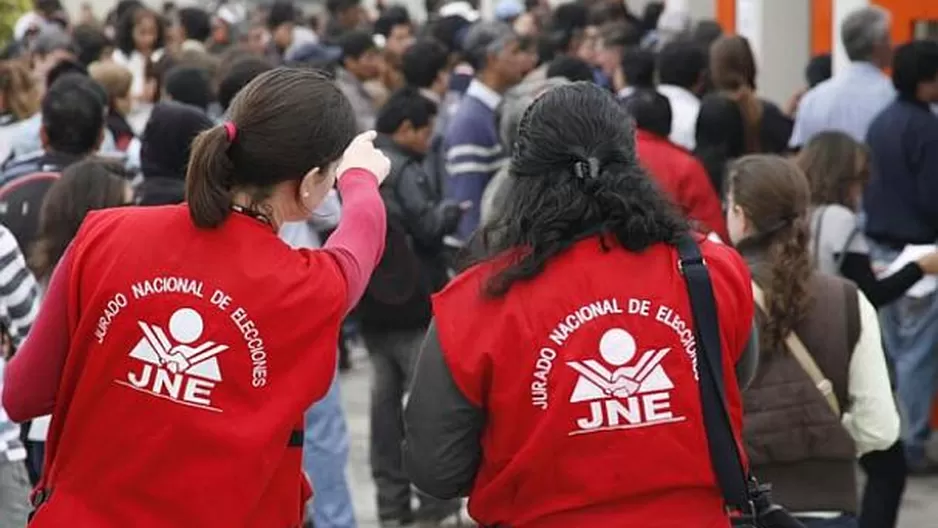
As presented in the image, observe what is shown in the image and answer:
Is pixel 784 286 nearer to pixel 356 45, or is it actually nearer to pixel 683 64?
pixel 683 64

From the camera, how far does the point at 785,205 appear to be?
5551 millimetres

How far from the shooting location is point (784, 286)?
17.9 ft

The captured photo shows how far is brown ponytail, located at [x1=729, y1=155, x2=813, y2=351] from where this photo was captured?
542 centimetres

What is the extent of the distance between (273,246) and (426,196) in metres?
5.04

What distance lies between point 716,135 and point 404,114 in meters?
1.41

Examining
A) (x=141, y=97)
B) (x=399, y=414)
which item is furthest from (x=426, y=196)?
(x=141, y=97)

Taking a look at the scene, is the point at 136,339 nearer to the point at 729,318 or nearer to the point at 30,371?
the point at 30,371

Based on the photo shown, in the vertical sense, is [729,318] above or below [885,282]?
above

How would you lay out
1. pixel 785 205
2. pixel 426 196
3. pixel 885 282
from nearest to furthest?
pixel 785 205 → pixel 885 282 → pixel 426 196

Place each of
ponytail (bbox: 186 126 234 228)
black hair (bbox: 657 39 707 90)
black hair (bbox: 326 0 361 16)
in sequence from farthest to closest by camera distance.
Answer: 1. black hair (bbox: 326 0 361 16)
2. black hair (bbox: 657 39 707 90)
3. ponytail (bbox: 186 126 234 228)

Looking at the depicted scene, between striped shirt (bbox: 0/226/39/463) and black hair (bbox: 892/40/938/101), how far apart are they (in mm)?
4804

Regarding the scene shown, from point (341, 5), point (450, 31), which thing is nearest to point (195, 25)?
point (450, 31)

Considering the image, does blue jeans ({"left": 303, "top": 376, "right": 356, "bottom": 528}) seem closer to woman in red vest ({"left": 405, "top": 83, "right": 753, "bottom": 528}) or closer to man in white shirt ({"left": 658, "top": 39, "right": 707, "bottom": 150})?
man in white shirt ({"left": 658, "top": 39, "right": 707, "bottom": 150})

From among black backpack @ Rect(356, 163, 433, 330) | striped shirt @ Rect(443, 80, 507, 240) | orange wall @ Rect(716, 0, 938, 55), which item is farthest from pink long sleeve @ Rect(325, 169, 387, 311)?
orange wall @ Rect(716, 0, 938, 55)
